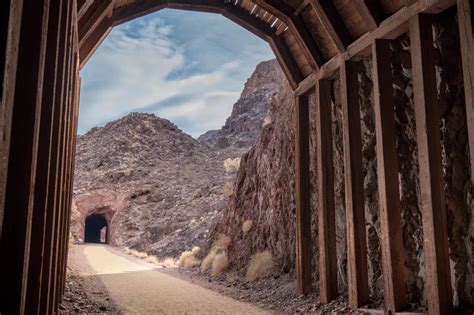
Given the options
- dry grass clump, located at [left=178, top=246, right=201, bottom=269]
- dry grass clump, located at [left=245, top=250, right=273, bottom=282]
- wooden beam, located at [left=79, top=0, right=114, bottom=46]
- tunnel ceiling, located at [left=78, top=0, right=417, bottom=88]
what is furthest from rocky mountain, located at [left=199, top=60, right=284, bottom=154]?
wooden beam, located at [left=79, top=0, right=114, bottom=46]

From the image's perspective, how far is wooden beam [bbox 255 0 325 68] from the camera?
997 cm

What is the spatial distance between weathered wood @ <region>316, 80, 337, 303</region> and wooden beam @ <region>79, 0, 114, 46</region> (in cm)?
498

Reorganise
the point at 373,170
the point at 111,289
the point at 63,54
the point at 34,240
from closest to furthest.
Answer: the point at 34,240 → the point at 63,54 → the point at 373,170 → the point at 111,289

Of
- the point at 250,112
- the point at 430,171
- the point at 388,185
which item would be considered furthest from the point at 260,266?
the point at 250,112

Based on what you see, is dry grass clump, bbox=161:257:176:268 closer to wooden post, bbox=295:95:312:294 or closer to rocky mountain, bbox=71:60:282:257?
rocky mountain, bbox=71:60:282:257

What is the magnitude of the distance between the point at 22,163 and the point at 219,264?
1288 cm

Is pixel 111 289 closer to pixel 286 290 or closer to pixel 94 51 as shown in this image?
pixel 286 290

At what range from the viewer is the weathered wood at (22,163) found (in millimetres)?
3061

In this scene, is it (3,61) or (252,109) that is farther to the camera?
(252,109)

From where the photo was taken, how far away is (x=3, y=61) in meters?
2.31

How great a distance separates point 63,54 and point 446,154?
5.75m

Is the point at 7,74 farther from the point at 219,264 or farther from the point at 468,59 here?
the point at 219,264

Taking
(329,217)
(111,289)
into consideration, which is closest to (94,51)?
(111,289)

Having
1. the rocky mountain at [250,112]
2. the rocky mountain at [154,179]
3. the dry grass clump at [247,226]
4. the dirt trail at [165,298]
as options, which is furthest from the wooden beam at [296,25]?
the rocky mountain at [250,112]
